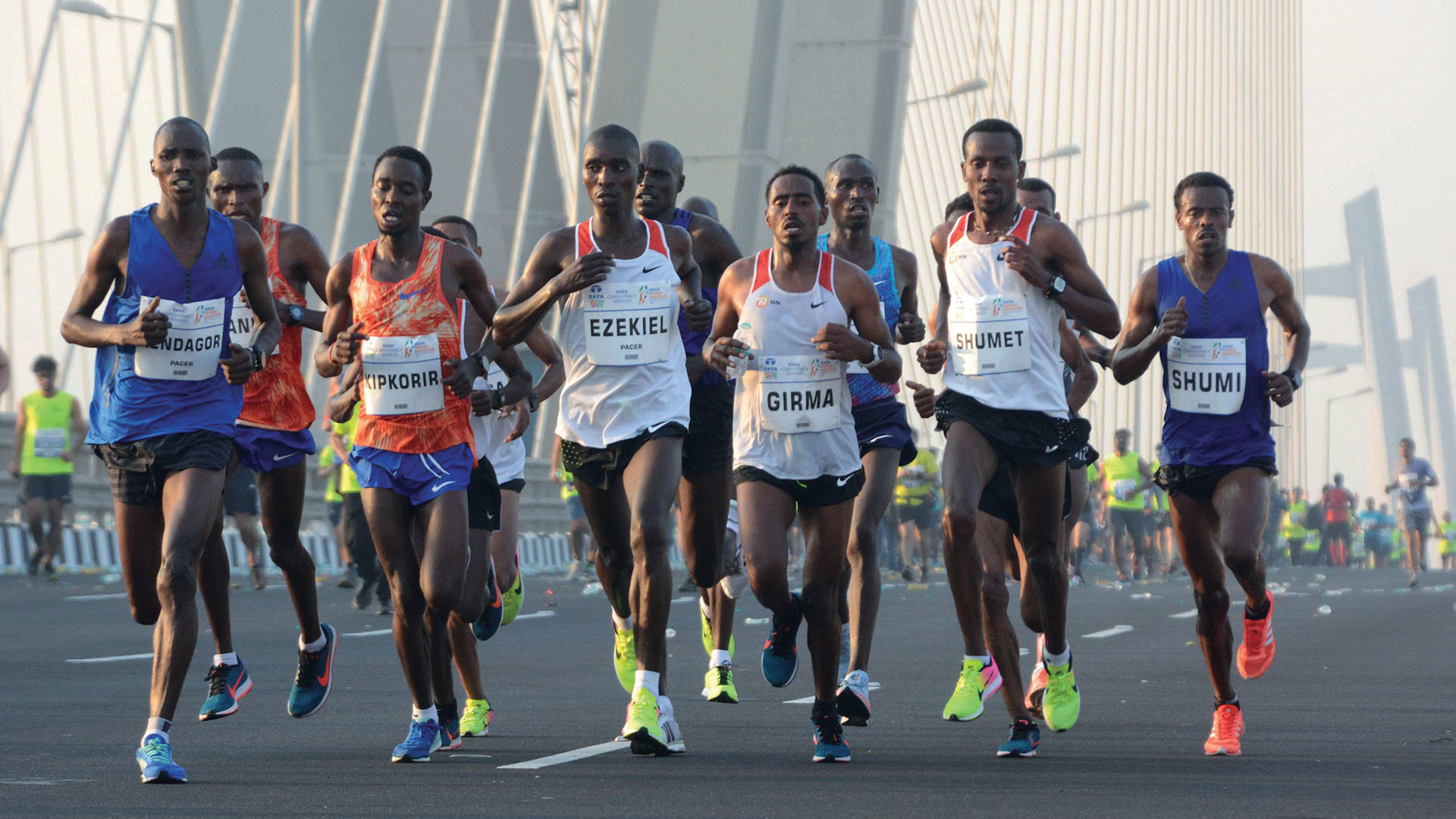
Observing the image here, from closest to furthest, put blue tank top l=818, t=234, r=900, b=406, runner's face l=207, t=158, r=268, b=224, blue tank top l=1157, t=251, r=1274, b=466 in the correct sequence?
blue tank top l=1157, t=251, r=1274, b=466, runner's face l=207, t=158, r=268, b=224, blue tank top l=818, t=234, r=900, b=406

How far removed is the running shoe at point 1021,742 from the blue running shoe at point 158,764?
8.43 ft

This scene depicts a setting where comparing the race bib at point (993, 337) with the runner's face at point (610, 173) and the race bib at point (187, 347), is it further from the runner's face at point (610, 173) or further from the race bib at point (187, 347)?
the race bib at point (187, 347)

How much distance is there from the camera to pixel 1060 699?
7.73 meters

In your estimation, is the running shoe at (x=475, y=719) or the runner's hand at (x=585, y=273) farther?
the running shoe at (x=475, y=719)

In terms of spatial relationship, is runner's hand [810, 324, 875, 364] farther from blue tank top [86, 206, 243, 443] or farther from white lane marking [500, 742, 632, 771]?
blue tank top [86, 206, 243, 443]

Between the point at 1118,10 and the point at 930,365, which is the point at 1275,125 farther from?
the point at 930,365

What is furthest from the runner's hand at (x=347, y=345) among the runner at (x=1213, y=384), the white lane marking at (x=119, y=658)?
the white lane marking at (x=119, y=658)

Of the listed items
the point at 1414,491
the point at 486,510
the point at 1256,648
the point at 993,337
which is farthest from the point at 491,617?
the point at 1414,491

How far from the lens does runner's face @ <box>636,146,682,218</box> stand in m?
8.16

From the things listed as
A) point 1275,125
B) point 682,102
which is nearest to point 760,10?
point 682,102

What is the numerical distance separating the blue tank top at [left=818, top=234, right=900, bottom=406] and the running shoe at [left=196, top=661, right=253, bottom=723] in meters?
2.53

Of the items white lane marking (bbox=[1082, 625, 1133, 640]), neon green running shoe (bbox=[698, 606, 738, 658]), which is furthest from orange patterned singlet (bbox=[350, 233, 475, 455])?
white lane marking (bbox=[1082, 625, 1133, 640])

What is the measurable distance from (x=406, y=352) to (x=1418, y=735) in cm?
392

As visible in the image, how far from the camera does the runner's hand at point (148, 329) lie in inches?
259
